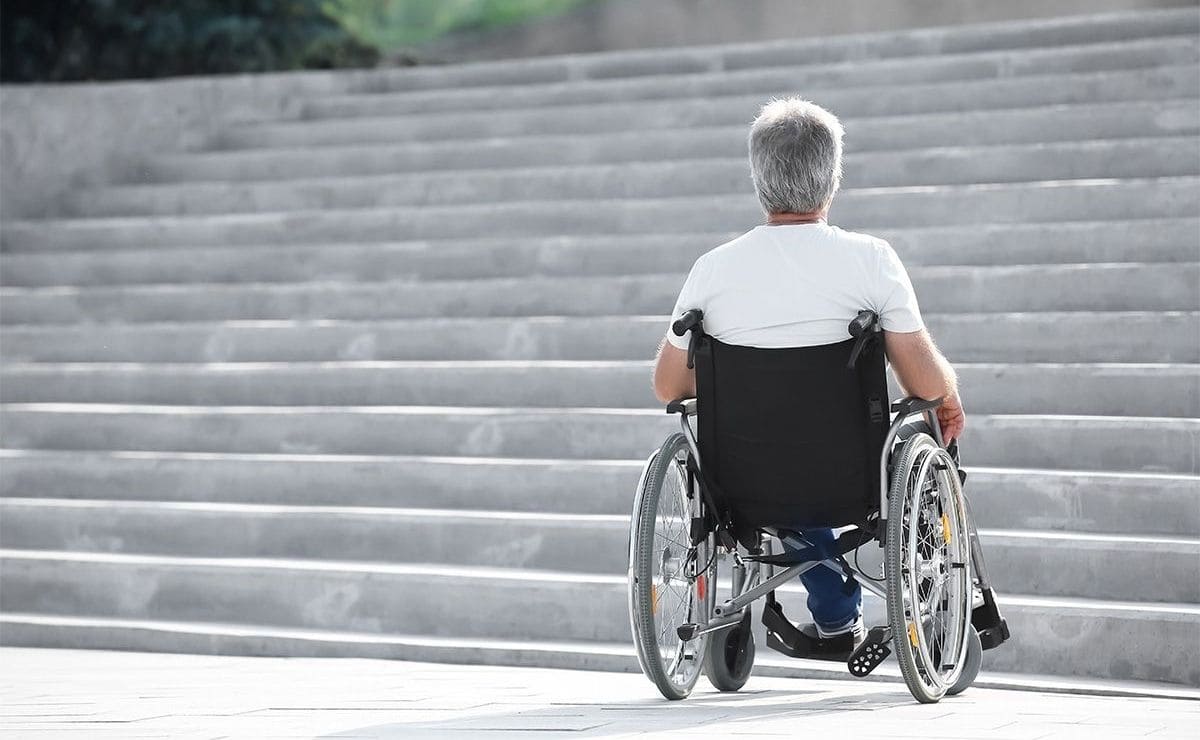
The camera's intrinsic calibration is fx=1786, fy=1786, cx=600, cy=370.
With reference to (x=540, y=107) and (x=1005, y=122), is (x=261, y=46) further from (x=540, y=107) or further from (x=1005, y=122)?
(x=1005, y=122)

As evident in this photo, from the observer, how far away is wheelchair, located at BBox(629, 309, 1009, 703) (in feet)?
10.4

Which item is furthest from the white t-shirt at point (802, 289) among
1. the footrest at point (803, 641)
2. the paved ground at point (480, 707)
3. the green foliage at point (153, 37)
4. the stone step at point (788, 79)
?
the green foliage at point (153, 37)

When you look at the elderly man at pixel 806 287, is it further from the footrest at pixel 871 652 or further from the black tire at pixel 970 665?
the black tire at pixel 970 665

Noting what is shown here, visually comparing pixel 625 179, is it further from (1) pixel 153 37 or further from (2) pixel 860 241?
(1) pixel 153 37

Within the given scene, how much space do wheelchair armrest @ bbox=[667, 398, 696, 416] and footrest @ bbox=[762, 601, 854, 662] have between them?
40 centimetres

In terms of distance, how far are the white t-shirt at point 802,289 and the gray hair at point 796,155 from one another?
58 millimetres

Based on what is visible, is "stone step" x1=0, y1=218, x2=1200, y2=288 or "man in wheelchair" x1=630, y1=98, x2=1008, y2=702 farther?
"stone step" x1=0, y1=218, x2=1200, y2=288

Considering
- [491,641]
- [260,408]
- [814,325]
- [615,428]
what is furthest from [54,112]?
[814,325]

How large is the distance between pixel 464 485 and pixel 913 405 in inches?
83.3

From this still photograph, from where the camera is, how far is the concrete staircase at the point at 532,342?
450 centimetres

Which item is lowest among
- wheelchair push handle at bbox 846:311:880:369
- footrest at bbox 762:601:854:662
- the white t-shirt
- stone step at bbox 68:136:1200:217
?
footrest at bbox 762:601:854:662

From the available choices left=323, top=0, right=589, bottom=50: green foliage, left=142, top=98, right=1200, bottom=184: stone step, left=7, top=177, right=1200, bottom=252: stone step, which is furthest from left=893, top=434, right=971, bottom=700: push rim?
left=323, top=0, right=589, bottom=50: green foliage

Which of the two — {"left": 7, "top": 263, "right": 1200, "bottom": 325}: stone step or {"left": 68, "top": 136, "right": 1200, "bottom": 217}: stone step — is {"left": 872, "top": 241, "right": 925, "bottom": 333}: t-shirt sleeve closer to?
{"left": 7, "top": 263, "right": 1200, "bottom": 325}: stone step

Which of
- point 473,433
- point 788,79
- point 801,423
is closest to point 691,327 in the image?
point 801,423
